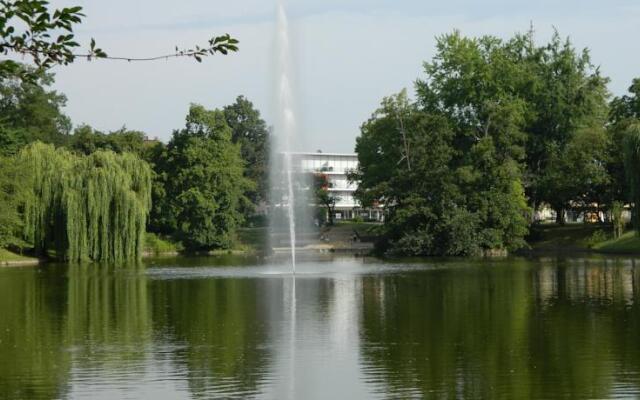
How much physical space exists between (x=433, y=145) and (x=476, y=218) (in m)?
5.64

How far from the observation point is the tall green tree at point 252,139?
92.7 m

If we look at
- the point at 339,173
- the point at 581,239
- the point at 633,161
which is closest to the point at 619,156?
the point at 581,239

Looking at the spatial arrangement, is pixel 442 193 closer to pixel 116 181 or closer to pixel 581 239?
pixel 581 239

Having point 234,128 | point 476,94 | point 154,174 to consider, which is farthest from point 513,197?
point 234,128

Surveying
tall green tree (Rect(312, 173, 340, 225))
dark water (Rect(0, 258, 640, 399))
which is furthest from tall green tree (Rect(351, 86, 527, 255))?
tall green tree (Rect(312, 173, 340, 225))

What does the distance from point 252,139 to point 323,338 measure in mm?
78700

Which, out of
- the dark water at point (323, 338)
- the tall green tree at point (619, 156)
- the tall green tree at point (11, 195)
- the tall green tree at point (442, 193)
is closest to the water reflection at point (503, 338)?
the dark water at point (323, 338)

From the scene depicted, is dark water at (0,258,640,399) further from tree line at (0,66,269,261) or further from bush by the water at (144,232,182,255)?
bush by the water at (144,232,182,255)

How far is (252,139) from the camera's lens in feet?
321

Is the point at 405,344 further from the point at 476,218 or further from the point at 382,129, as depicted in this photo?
the point at 382,129

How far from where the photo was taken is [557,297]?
1115 inches

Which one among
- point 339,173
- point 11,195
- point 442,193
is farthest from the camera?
point 339,173

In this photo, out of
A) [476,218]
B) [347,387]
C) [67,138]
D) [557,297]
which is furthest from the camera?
[67,138]

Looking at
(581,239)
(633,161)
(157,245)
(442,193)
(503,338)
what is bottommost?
(503,338)
